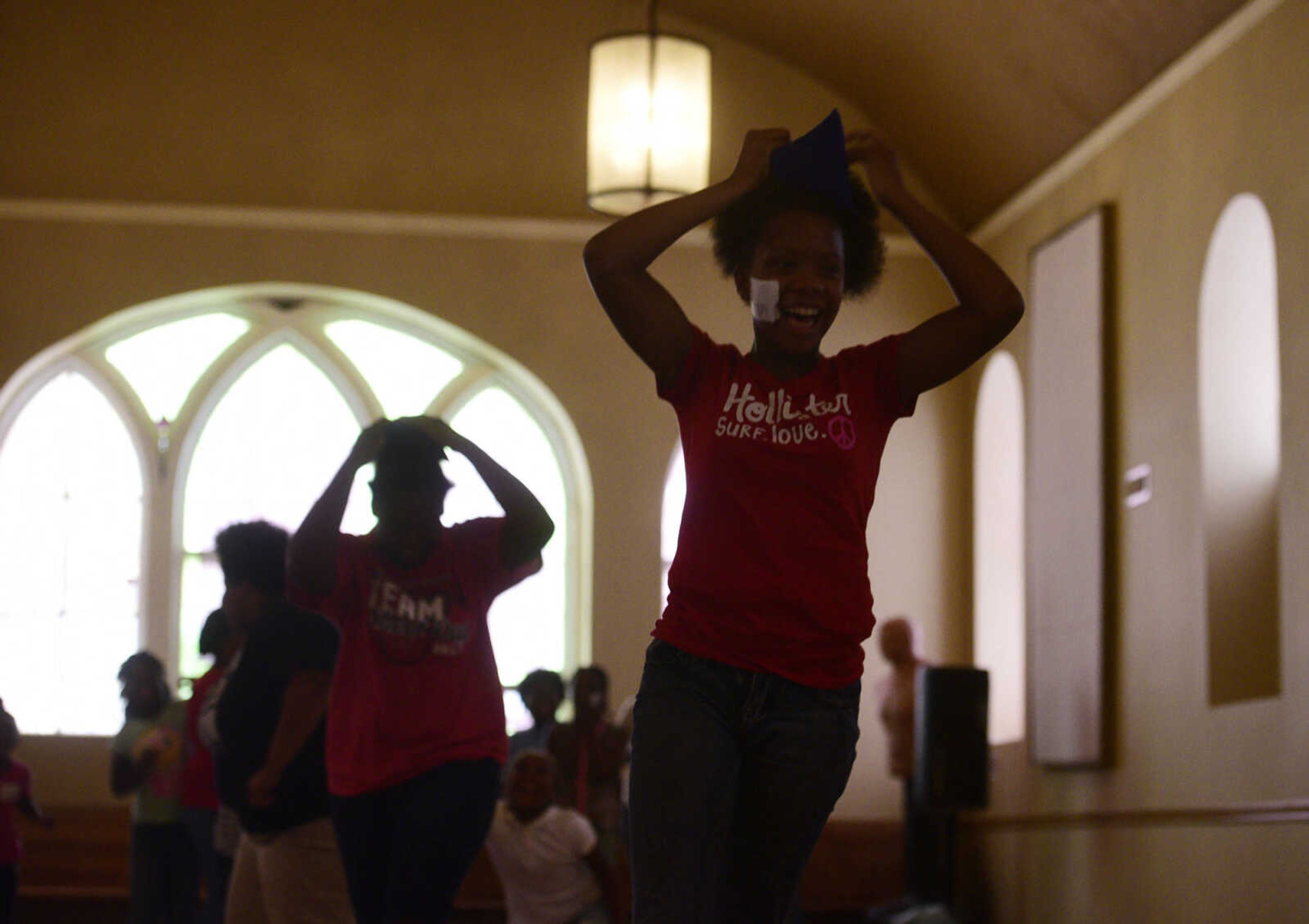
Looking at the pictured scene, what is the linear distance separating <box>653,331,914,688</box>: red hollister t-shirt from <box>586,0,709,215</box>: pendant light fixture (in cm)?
394

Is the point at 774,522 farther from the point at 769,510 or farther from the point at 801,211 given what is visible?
the point at 801,211

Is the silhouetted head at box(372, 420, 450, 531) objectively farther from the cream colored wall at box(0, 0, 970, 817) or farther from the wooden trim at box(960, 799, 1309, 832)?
the cream colored wall at box(0, 0, 970, 817)

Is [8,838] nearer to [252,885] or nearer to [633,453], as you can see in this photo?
[252,885]

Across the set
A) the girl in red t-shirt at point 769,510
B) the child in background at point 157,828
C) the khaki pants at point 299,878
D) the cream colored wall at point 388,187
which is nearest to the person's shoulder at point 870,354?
the girl in red t-shirt at point 769,510

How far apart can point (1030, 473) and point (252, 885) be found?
564 centimetres

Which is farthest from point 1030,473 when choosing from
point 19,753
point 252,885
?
point 252,885

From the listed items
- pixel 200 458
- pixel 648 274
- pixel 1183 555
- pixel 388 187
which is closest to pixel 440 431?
pixel 648 274

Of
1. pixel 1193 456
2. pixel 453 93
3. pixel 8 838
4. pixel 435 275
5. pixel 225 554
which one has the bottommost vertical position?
pixel 8 838

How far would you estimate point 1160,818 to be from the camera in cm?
691

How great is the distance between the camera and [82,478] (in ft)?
32.3

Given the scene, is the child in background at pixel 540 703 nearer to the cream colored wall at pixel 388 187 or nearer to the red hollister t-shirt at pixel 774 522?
the cream colored wall at pixel 388 187

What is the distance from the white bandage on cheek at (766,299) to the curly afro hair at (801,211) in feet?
0.26

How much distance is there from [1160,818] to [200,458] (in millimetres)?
5259

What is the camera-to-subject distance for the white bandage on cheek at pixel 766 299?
2.47 m
